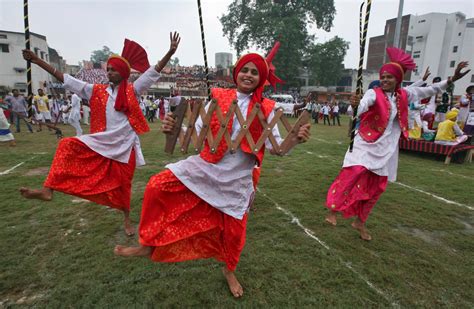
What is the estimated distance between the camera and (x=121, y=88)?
10.9 ft

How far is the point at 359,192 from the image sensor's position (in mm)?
3586

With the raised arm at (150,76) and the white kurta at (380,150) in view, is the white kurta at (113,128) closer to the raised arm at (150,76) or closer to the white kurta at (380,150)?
the raised arm at (150,76)

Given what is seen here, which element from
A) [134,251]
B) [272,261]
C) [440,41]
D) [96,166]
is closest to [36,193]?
[96,166]

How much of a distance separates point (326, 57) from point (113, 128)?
41.5 m

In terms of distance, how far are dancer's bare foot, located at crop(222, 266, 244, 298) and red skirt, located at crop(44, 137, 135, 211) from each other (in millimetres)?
1628

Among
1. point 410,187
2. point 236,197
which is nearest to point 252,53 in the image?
point 236,197

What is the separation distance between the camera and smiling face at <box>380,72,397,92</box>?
3494 millimetres

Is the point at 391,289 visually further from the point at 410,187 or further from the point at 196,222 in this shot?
the point at 410,187

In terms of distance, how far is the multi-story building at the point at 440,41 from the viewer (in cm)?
3653

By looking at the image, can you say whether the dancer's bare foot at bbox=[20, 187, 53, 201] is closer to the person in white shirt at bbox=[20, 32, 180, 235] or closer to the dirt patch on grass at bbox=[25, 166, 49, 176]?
the person in white shirt at bbox=[20, 32, 180, 235]

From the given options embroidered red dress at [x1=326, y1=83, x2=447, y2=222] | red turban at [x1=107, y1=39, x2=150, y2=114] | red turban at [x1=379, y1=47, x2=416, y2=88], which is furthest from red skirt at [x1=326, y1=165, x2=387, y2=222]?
red turban at [x1=107, y1=39, x2=150, y2=114]

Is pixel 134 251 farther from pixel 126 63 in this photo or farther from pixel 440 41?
pixel 440 41

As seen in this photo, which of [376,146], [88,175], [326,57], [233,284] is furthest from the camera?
[326,57]

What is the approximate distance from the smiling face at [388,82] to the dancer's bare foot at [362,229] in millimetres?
1739
